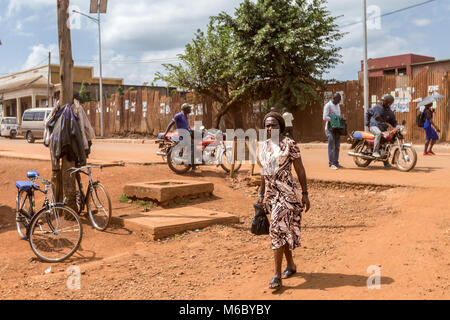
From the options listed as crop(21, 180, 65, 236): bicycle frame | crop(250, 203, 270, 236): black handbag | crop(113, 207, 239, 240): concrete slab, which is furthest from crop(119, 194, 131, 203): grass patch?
crop(250, 203, 270, 236): black handbag

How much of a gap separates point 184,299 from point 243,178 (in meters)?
5.57

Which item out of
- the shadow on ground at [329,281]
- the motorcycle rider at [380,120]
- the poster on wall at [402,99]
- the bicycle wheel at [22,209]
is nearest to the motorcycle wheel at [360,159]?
the motorcycle rider at [380,120]

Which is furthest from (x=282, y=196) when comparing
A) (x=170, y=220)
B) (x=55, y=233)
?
(x=55, y=233)

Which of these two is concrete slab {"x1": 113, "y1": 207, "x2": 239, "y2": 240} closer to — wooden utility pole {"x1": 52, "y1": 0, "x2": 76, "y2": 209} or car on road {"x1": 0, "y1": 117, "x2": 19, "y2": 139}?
wooden utility pole {"x1": 52, "y1": 0, "x2": 76, "y2": 209}

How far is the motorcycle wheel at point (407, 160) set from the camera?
912 cm

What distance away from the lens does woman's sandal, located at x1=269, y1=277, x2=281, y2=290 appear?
399 centimetres

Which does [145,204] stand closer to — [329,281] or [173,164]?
[173,164]

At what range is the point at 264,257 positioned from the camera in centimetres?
505

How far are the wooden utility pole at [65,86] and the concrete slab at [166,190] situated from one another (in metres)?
1.22

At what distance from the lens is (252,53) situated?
1775 centimetres

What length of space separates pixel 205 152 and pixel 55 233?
4975 mm

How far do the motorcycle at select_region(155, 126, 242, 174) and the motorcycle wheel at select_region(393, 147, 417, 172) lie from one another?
3.39 m

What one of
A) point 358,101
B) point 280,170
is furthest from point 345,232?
point 358,101

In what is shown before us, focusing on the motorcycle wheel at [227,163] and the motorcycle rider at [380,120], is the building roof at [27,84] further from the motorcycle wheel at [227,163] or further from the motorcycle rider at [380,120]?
the motorcycle rider at [380,120]
